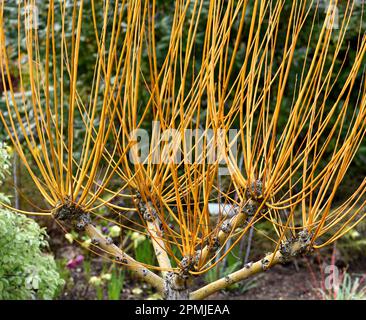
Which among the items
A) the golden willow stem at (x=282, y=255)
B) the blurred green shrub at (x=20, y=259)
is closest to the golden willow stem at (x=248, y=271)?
the golden willow stem at (x=282, y=255)

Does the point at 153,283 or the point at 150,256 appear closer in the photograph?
the point at 153,283

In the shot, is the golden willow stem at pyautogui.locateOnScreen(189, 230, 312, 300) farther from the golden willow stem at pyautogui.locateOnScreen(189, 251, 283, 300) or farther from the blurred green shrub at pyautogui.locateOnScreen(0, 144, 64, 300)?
the blurred green shrub at pyautogui.locateOnScreen(0, 144, 64, 300)

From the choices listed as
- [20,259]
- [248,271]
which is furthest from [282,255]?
[20,259]

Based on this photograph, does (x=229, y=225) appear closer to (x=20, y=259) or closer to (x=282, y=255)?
(x=282, y=255)

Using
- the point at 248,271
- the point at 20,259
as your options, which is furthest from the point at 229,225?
the point at 20,259

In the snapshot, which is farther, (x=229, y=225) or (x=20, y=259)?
(x=20, y=259)

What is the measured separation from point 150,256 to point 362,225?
5.46 feet

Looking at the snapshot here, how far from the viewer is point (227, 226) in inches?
65.6

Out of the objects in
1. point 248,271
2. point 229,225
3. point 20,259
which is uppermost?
point 20,259

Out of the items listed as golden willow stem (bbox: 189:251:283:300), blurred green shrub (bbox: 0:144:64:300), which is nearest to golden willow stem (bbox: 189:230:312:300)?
golden willow stem (bbox: 189:251:283:300)

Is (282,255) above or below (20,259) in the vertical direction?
below

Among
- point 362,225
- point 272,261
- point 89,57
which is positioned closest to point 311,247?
point 272,261

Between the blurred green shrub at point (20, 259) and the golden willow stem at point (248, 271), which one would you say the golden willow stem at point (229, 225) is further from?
the blurred green shrub at point (20, 259)
